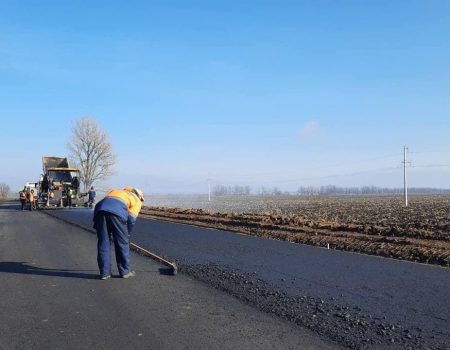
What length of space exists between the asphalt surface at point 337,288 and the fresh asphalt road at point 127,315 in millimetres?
443

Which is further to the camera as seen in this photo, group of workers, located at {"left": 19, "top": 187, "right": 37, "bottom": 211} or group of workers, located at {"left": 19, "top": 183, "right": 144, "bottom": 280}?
group of workers, located at {"left": 19, "top": 187, "right": 37, "bottom": 211}

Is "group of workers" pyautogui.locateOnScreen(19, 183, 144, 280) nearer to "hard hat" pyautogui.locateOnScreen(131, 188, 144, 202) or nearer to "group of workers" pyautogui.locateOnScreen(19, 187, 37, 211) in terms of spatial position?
"hard hat" pyautogui.locateOnScreen(131, 188, 144, 202)

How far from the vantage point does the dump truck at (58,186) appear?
3669 cm

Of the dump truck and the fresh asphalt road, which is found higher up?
the dump truck

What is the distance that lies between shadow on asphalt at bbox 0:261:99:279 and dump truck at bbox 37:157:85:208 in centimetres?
2771

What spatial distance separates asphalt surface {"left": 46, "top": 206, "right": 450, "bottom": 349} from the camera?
5281 millimetres

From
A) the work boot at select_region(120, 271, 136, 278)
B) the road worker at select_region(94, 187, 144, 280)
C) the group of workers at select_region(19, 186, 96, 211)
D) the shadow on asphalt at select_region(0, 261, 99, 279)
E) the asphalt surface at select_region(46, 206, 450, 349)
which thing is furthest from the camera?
the group of workers at select_region(19, 186, 96, 211)

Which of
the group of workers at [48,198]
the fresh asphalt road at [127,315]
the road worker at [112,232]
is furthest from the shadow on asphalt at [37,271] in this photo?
the group of workers at [48,198]

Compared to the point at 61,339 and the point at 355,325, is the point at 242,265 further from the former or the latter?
the point at 61,339

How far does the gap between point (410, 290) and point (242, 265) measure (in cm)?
336

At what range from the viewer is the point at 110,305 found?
639 centimetres

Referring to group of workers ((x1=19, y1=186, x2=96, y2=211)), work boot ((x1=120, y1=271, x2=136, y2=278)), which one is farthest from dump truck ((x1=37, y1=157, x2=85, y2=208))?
work boot ((x1=120, y1=271, x2=136, y2=278))

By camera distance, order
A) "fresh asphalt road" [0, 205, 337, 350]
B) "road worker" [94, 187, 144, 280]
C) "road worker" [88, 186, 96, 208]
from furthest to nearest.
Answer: "road worker" [88, 186, 96, 208], "road worker" [94, 187, 144, 280], "fresh asphalt road" [0, 205, 337, 350]

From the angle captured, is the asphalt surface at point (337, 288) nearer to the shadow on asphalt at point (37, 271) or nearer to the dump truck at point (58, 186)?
the shadow on asphalt at point (37, 271)
